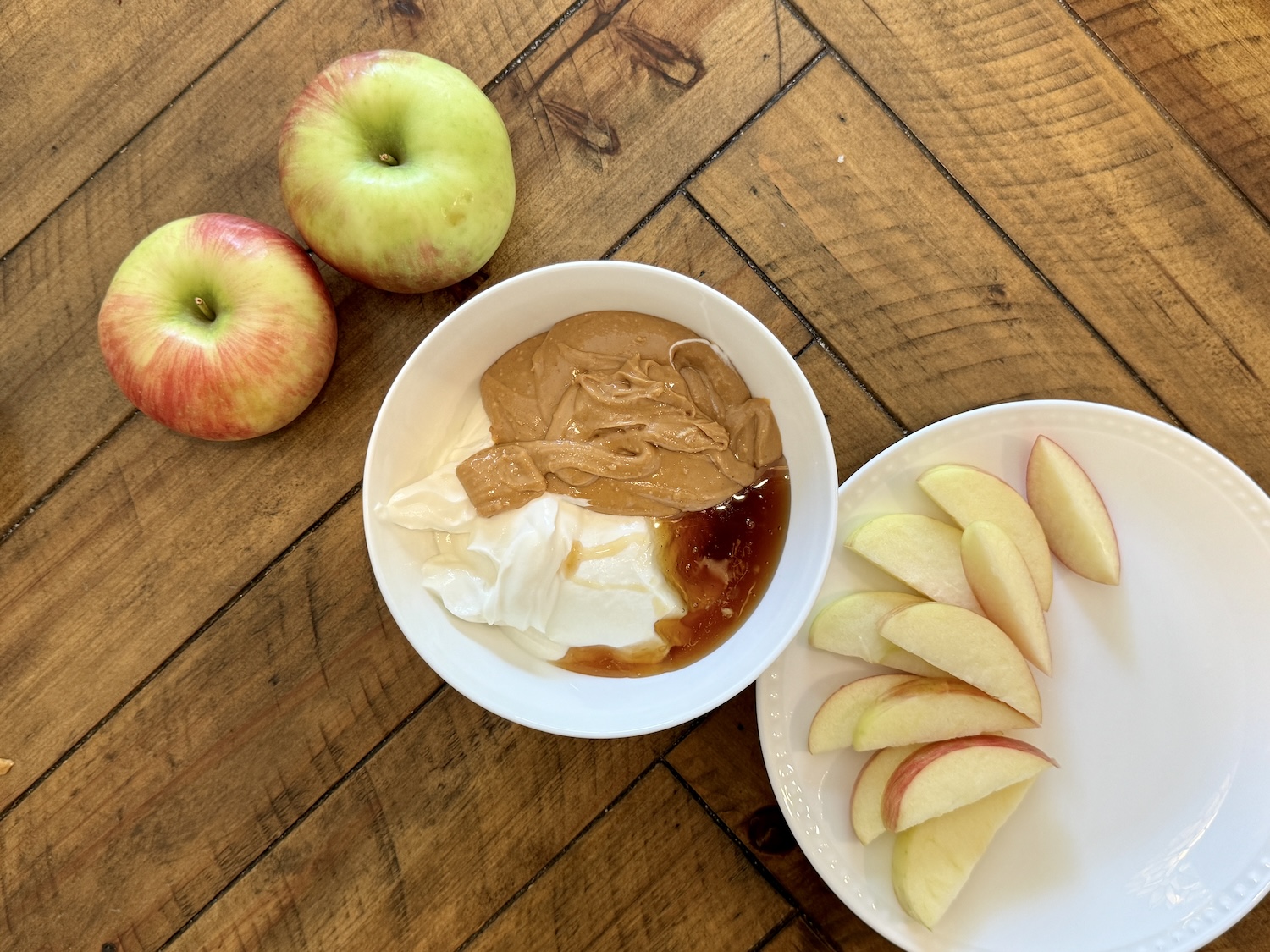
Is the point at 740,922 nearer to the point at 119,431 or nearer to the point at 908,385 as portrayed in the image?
the point at 908,385

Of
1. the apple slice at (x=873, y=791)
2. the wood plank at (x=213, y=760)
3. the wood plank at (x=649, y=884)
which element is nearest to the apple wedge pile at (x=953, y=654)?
the apple slice at (x=873, y=791)

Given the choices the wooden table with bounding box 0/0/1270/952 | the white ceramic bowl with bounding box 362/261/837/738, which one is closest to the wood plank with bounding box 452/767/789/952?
the wooden table with bounding box 0/0/1270/952

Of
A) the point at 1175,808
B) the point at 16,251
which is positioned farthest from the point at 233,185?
the point at 1175,808

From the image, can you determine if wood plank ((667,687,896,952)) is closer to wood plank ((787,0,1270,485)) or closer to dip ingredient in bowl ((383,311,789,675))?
dip ingredient in bowl ((383,311,789,675))

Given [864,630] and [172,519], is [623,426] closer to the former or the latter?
[864,630]

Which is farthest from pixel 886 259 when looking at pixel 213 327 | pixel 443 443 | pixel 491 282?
pixel 213 327
